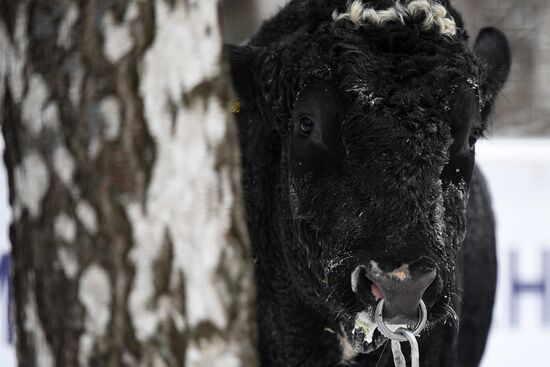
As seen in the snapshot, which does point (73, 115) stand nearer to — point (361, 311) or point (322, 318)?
point (361, 311)

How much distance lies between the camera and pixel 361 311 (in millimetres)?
2500

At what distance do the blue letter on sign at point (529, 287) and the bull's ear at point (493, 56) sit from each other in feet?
8.01

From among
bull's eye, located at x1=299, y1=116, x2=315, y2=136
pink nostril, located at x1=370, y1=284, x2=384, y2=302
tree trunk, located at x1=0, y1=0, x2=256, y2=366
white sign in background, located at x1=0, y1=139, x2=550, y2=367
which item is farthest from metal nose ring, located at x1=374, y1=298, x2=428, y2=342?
white sign in background, located at x1=0, y1=139, x2=550, y2=367

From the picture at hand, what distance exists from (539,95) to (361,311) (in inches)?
245

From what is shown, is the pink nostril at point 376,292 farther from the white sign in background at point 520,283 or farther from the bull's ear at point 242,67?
the white sign in background at point 520,283

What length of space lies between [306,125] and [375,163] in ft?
1.21

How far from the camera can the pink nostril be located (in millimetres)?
2334

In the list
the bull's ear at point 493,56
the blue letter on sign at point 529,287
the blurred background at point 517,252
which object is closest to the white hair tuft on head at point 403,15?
the bull's ear at point 493,56

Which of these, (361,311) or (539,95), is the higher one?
(539,95)

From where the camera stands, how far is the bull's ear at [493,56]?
3.26 metres

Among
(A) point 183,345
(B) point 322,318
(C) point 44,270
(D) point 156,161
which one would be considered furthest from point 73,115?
(B) point 322,318

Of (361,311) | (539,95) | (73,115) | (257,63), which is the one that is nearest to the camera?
(73,115)

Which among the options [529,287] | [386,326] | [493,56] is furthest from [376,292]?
[529,287]

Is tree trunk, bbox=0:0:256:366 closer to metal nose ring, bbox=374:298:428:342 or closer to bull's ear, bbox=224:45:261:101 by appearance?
metal nose ring, bbox=374:298:428:342
